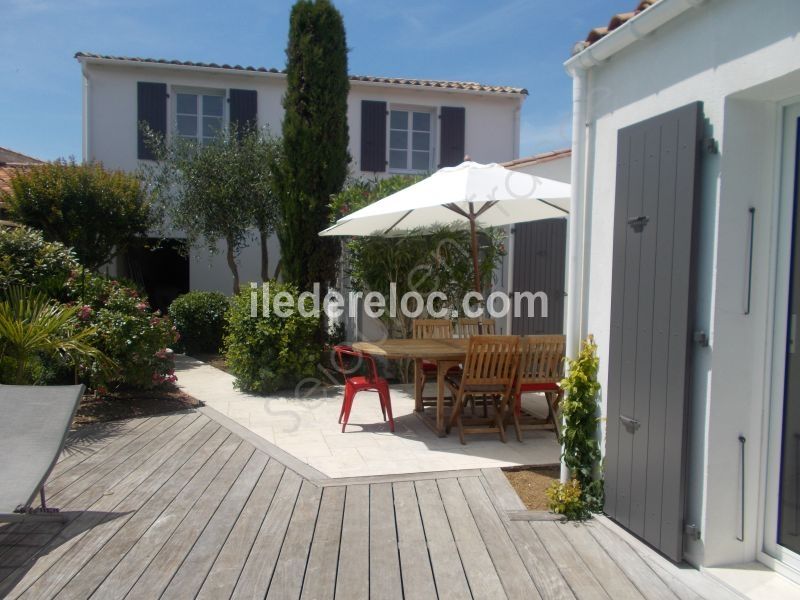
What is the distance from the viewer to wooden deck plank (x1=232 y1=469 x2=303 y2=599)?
9.44 feet

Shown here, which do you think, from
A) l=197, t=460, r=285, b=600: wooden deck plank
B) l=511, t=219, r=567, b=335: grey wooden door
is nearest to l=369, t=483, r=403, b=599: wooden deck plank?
l=197, t=460, r=285, b=600: wooden deck plank

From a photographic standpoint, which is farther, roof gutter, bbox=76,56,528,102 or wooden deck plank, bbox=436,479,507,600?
roof gutter, bbox=76,56,528,102

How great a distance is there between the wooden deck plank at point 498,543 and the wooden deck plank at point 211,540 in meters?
1.46

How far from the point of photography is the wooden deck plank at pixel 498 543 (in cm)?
287

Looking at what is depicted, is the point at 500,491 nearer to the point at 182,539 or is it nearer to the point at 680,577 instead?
the point at 680,577

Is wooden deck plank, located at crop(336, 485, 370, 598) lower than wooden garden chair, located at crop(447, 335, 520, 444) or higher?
lower

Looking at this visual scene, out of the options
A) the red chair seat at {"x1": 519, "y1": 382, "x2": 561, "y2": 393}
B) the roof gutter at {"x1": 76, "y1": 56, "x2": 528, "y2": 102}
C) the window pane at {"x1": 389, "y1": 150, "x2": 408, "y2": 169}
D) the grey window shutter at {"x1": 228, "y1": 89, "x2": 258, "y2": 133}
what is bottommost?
the red chair seat at {"x1": 519, "y1": 382, "x2": 561, "y2": 393}

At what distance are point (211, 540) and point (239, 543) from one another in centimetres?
17

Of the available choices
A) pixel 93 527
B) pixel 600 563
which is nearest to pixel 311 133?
pixel 93 527

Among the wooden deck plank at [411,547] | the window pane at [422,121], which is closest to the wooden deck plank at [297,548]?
the wooden deck plank at [411,547]

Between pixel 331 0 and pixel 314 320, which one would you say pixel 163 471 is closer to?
pixel 314 320

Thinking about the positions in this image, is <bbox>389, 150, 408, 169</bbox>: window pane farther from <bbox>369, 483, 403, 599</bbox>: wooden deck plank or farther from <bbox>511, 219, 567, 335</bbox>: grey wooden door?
<bbox>369, 483, 403, 599</bbox>: wooden deck plank

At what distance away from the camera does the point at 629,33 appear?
333 cm

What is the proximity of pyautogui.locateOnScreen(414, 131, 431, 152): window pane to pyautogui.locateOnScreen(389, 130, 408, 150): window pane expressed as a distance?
0.75ft
